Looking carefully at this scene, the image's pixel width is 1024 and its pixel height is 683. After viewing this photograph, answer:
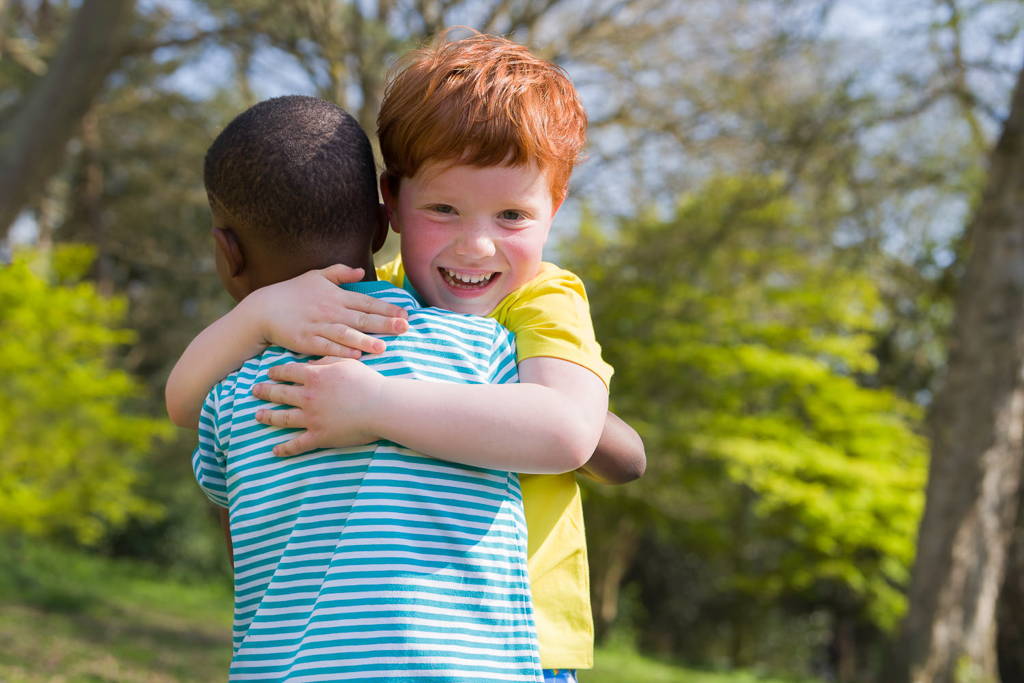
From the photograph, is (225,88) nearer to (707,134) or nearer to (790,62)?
(707,134)

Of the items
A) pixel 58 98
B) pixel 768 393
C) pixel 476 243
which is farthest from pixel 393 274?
pixel 768 393

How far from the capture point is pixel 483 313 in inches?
53.7

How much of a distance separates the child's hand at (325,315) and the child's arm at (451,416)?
0.10 ft

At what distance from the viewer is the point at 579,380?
122 centimetres

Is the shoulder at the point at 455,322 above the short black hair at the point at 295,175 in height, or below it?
below

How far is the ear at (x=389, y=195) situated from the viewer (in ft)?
4.52

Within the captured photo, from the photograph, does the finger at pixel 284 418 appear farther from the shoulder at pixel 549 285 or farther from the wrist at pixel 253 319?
the shoulder at pixel 549 285

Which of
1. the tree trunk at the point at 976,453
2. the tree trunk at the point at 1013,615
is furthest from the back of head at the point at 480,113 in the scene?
the tree trunk at the point at 1013,615

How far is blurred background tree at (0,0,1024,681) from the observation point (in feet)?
25.5

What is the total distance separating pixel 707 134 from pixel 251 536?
28.5 feet

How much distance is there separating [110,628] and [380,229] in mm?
8034

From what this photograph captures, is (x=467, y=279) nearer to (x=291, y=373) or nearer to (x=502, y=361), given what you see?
(x=502, y=361)

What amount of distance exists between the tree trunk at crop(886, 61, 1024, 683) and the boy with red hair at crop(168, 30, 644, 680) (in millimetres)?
6226

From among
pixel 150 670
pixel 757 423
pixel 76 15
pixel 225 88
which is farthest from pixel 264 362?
pixel 757 423
